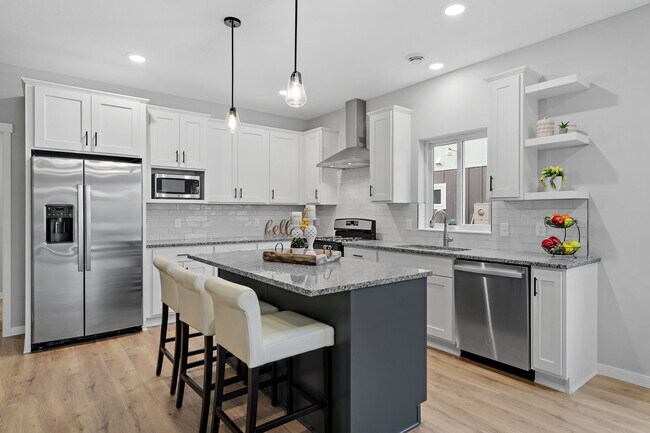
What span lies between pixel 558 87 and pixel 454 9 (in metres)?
1.06

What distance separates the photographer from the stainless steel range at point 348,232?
15.9 feet

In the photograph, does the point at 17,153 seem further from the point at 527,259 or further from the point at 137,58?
the point at 527,259

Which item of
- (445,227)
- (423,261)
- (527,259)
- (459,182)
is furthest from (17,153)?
(527,259)

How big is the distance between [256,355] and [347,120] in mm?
4041

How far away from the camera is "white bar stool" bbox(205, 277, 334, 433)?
1.79 m

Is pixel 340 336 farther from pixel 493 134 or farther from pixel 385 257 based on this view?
pixel 493 134

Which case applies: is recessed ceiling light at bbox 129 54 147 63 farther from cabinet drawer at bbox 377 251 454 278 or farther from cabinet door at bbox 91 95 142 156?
cabinet drawer at bbox 377 251 454 278

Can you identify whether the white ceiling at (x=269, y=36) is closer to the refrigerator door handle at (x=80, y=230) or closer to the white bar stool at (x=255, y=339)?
the refrigerator door handle at (x=80, y=230)

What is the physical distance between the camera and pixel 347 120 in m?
5.28

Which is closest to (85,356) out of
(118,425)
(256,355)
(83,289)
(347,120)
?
(83,289)

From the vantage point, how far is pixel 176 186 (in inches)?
182

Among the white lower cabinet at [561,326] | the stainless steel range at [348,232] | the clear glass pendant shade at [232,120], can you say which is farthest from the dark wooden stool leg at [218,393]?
the stainless steel range at [348,232]

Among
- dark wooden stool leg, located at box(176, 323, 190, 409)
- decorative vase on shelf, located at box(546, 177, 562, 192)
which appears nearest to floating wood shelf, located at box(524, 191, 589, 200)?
decorative vase on shelf, located at box(546, 177, 562, 192)

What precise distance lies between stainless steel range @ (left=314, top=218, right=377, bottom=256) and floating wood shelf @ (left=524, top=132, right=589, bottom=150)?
2.27 m
